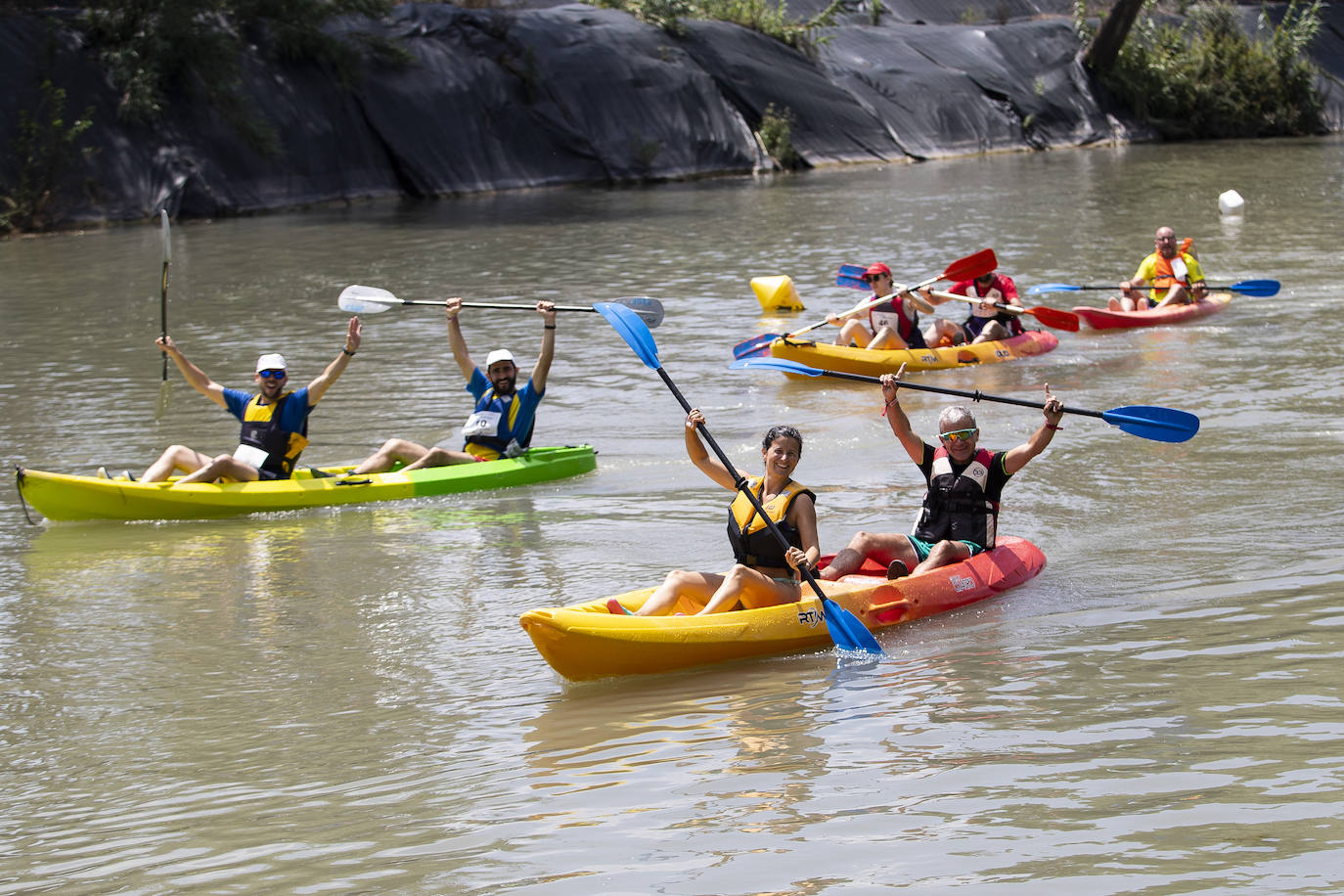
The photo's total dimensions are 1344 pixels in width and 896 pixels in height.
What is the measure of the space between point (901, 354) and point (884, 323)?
0.35 meters

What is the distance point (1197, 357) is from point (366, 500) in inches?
287

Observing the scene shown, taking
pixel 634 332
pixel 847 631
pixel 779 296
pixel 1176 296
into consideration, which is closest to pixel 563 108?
pixel 779 296

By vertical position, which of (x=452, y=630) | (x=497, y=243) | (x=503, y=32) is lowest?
(x=452, y=630)

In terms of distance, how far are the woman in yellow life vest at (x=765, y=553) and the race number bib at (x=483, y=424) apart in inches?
133

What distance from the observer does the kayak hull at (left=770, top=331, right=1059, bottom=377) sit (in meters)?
12.1

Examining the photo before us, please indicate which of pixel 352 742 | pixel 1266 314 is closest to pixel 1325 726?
pixel 352 742

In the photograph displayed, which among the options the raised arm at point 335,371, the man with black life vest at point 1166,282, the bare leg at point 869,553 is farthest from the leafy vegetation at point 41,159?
the bare leg at point 869,553

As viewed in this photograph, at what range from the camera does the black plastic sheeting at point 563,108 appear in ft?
80.9

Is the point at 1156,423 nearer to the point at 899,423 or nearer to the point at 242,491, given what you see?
the point at 899,423

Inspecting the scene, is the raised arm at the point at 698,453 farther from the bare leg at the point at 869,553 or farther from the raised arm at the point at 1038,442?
the raised arm at the point at 1038,442

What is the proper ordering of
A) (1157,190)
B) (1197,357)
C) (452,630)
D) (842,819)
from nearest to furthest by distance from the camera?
(842,819) < (452,630) < (1197,357) < (1157,190)

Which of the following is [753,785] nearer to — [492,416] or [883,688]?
[883,688]

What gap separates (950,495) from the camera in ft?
23.8

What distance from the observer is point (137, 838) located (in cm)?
455
